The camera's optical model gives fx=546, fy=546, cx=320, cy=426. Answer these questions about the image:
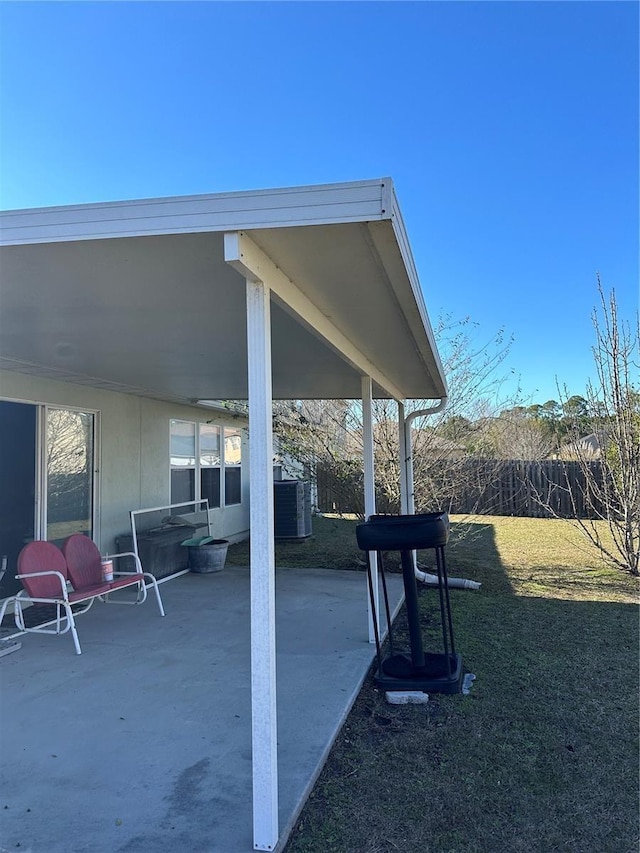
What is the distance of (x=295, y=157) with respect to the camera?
739 centimetres

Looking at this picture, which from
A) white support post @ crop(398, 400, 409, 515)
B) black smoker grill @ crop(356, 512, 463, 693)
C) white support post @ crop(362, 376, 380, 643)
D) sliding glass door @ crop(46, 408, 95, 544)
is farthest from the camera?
white support post @ crop(398, 400, 409, 515)

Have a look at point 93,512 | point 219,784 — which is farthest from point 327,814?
point 93,512

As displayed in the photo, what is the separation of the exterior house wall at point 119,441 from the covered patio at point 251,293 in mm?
1204

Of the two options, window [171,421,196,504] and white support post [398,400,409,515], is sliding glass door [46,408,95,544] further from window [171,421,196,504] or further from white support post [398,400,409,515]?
white support post [398,400,409,515]

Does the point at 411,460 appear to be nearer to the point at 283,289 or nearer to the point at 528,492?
the point at 283,289

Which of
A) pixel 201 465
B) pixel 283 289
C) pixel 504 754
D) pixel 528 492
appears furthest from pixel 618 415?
pixel 528 492

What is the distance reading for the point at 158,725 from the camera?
9.84ft

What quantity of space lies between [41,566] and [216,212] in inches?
145

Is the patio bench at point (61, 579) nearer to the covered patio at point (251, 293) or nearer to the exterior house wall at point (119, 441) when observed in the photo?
the covered patio at point (251, 293)

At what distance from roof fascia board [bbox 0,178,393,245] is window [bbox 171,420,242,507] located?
19.9 ft

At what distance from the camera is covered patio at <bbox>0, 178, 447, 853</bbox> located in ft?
6.28

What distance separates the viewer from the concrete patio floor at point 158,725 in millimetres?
2156

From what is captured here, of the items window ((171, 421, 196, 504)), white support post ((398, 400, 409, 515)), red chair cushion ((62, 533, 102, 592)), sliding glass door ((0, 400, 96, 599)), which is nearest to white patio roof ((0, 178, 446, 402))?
sliding glass door ((0, 400, 96, 599))

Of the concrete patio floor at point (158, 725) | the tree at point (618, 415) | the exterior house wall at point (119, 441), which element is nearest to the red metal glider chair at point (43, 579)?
the concrete patio floor at point (158, 725)
